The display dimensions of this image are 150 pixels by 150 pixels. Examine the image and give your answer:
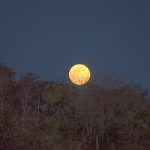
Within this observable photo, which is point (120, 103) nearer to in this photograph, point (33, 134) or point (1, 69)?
point (1, 69)

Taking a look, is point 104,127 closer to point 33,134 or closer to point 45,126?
point 45,126

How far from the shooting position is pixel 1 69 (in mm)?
35250

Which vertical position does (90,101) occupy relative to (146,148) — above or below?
above

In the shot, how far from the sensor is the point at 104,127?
29828 mm

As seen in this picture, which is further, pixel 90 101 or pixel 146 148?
pixel 90 101

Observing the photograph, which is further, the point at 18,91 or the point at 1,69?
the point at 1,69

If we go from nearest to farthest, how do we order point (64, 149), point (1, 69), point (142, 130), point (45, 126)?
point (64, 149) → point (45, 126) → point (142, 130) → point (1, 69)

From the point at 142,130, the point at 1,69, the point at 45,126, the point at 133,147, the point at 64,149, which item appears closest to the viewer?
the point at 64,149

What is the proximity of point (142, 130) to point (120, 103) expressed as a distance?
4.41 m

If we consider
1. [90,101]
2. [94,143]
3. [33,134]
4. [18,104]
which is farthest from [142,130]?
[33,134]

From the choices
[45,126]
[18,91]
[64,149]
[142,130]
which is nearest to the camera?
[64,149]

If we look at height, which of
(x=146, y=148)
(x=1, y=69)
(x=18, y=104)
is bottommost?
(x=146, y=148)

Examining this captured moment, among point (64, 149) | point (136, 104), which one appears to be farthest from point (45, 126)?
point (136, 104)

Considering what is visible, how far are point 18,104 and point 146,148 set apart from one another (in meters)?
9.21
